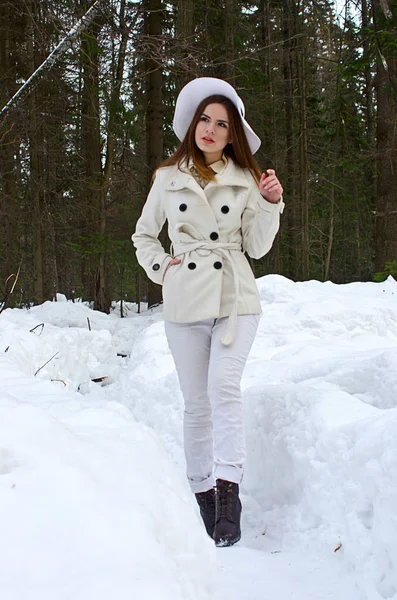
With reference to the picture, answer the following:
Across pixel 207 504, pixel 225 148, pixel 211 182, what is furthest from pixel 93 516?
pixel 225 148

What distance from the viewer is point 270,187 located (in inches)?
102

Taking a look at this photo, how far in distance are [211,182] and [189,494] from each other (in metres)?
1.59

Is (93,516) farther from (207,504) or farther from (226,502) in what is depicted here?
(207,504)

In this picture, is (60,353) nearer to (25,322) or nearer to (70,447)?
(25,322)

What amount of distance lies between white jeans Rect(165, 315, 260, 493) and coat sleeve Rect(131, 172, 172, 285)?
0.32 m

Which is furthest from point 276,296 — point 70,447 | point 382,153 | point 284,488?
point 70,447

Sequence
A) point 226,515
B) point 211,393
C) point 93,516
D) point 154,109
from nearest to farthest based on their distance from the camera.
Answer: point 93,516, point 226,515, point 211,393, point 154,109

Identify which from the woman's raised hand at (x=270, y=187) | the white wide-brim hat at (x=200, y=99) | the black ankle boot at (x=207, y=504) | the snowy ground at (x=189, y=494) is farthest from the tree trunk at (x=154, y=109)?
the black ankle boot at (x=207, y=504)

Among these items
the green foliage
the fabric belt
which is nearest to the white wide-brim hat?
the fabric belt

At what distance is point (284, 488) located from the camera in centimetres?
292

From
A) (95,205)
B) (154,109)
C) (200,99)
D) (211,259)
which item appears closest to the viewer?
(211,259)

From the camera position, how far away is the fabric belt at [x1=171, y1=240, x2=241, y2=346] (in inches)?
101

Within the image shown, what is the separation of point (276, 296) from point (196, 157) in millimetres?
5377

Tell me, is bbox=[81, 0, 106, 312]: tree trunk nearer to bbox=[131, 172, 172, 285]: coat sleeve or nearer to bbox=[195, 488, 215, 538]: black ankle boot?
bbox=[131, 172, 172, 285]: coat sleeve
